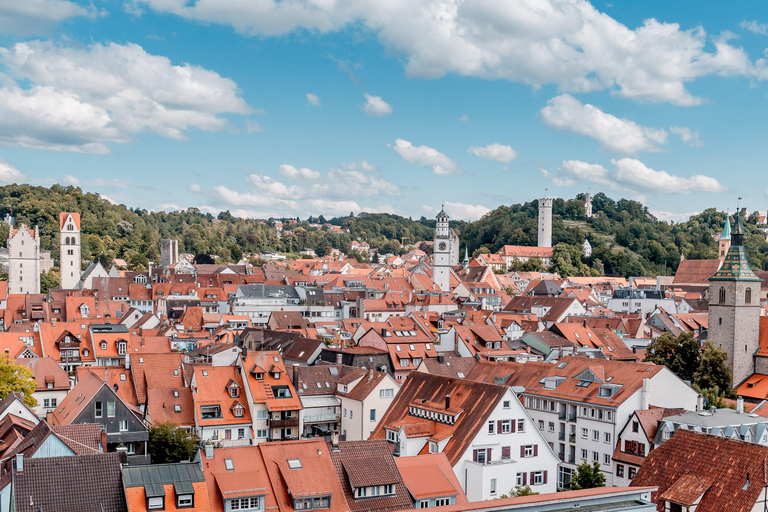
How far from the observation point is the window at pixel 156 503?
79.8 feet

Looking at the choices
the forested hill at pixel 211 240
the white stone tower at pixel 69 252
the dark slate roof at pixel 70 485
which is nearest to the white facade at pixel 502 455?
the dark slate roof at pixel 70 485

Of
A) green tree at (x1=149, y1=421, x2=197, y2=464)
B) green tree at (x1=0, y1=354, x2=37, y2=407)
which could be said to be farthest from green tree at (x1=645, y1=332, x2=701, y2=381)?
green tree at (x1=0, y1=354, x2=37, y2=407)

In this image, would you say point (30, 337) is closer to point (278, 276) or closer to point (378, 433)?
point (378, 433)

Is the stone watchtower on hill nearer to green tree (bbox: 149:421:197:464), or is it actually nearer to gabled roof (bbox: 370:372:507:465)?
gabled roof (bbox: 370:372:507:465)

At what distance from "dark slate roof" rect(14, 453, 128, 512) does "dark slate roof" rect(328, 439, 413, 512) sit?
7.90 meters

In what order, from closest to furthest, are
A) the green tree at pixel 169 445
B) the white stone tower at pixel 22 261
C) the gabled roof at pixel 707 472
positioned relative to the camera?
1. the gabled roof at pixel 707 472
2. the green tree at pixel 169 445
3. the white stone tower at pixel 22 261

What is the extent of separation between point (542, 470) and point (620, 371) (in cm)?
985

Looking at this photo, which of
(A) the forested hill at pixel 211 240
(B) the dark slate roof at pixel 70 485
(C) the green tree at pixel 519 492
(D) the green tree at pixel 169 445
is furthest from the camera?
(A) the forested hill at pixel 211 240

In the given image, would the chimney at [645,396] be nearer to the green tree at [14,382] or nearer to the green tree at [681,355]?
the green tree at [681,355]

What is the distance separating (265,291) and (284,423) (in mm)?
51253

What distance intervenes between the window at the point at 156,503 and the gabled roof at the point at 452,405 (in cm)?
1367

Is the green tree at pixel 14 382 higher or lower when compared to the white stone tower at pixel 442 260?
lower

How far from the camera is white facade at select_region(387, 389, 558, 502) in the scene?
111ft

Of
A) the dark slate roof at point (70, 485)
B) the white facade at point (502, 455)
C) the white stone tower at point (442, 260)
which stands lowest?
the white facade at point (502, 455)
